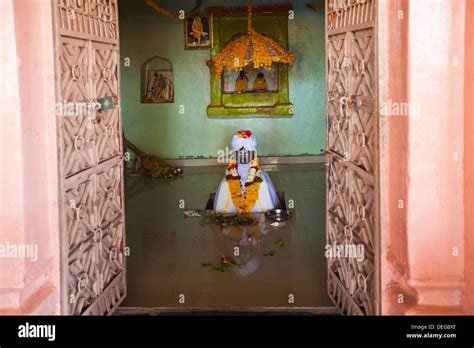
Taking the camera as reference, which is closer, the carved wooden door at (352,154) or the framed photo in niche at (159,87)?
the carved wooden door at (352,154)

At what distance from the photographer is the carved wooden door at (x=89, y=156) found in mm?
4579

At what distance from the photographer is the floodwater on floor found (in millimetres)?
6004

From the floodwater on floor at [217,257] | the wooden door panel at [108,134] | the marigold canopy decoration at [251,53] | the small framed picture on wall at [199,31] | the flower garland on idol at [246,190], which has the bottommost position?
the floodwater on floor at [217,257]

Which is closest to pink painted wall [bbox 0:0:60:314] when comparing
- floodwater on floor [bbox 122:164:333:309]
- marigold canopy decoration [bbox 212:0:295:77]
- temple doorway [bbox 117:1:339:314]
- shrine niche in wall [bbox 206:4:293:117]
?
floodwater on floor [bbox 122:164:333:309]

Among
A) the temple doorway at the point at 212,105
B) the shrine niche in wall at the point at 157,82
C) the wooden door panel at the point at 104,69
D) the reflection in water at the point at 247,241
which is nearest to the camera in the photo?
the wooden door panel at the point at 104,69

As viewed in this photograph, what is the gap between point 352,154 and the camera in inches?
201

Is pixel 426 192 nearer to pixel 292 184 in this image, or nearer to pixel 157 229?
pixel 157 229

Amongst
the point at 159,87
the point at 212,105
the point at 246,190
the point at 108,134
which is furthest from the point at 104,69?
the point at 159,87

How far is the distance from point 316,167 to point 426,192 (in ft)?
31.4

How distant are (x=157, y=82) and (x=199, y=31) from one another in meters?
1.49

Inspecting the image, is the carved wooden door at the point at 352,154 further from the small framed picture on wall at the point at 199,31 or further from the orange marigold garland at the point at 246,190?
the small framed picture on wall at the point at 199,31

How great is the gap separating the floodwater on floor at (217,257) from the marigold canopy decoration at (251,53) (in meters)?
2.96

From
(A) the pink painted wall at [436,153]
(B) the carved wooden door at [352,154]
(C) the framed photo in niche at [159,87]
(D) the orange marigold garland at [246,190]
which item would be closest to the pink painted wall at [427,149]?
(A) the pink painted wall at [436,153]

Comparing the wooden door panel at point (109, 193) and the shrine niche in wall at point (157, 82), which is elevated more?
the shrine niche in wall at point (157, 82)
